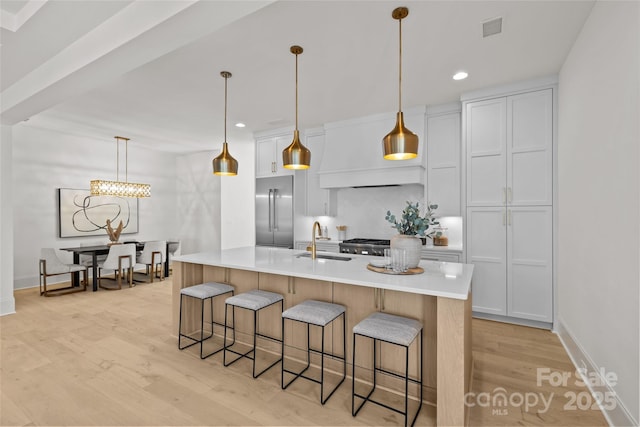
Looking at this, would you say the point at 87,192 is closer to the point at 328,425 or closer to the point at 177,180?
the point at 177,180

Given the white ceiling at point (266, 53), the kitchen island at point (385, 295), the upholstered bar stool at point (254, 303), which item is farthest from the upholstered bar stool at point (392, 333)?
the white ceiling at point (266, 53)

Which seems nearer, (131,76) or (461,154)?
(131,76)

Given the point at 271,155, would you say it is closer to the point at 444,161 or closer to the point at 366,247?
the point at 366,247

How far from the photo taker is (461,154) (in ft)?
13.1

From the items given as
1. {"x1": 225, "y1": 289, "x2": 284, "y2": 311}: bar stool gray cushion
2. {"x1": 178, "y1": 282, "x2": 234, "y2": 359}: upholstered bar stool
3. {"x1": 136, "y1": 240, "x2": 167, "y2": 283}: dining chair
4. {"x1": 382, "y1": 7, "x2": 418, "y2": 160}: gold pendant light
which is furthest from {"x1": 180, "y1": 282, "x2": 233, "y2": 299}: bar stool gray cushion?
{"x1": 136, "y1": 240, "x2": 167, "y2": 283}: dining chair

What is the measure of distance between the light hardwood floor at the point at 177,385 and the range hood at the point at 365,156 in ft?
7.04

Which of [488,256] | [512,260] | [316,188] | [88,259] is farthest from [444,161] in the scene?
[88,259]

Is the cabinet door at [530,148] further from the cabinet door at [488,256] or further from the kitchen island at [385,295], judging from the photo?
the kitchen island at [385,295]

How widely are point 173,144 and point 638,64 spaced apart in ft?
22.6

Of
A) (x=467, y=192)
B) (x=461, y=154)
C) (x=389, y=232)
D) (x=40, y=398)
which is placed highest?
(x=461, y=154)

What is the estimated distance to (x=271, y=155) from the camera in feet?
18.3

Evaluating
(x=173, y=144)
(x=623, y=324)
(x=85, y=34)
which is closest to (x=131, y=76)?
(x=85, y=34)

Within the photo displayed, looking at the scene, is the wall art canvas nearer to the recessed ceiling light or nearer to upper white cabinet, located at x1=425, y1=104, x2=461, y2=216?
upper white cabinet, located at x1=425, y1=104, x2=461, y2=216

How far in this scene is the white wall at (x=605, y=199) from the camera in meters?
1.68
